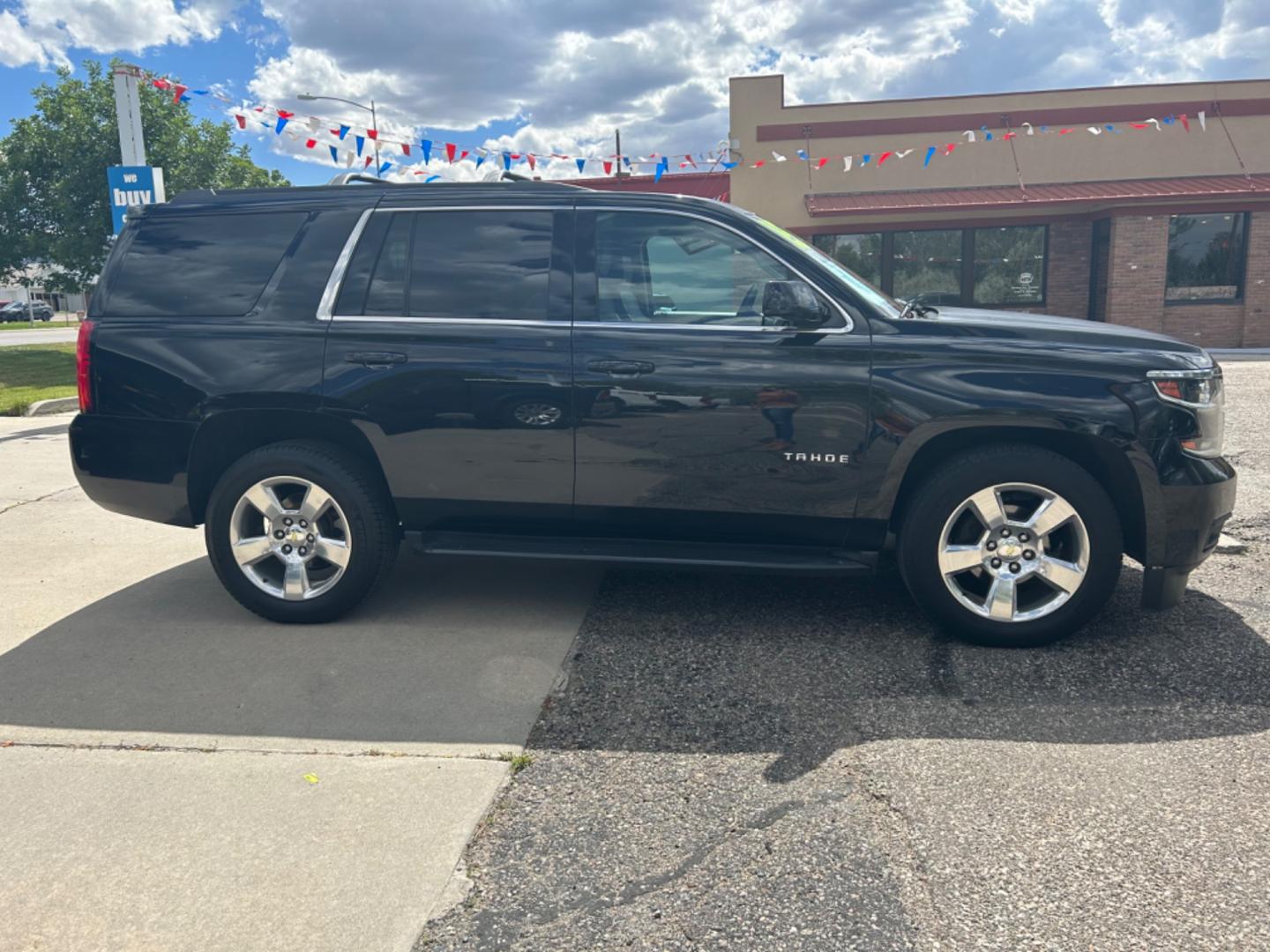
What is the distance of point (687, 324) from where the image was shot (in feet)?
13.4

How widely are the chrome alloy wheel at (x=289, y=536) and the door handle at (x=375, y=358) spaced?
24.1 inches

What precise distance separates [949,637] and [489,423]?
219cm

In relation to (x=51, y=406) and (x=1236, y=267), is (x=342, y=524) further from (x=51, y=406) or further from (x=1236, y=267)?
(x=1236, y=267)

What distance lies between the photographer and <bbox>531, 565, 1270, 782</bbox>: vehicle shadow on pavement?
10.9 feet

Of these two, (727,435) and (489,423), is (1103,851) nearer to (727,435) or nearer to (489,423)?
(727,435)

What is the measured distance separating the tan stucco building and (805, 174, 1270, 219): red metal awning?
57 millimetres

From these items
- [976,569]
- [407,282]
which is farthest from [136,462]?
[976,569]

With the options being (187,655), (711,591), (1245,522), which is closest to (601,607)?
(711,591)

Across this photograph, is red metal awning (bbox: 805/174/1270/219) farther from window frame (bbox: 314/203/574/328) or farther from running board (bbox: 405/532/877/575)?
running board (bbox: 405/532/877/575)

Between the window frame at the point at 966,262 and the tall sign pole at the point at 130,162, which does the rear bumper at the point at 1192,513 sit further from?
the window frame at the point at 966,262

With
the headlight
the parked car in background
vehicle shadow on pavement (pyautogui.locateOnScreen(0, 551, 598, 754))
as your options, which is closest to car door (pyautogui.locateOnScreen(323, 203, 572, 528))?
vehicle shadow on pavement (pyautogui.locateOnScreen(0, 551, 598, 754))

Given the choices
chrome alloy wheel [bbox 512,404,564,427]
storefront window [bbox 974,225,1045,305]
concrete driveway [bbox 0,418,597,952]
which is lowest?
concrete driveway [bbox 0,418,597,952]

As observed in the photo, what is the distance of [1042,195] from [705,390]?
59.2ft

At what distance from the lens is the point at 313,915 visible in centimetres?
240
